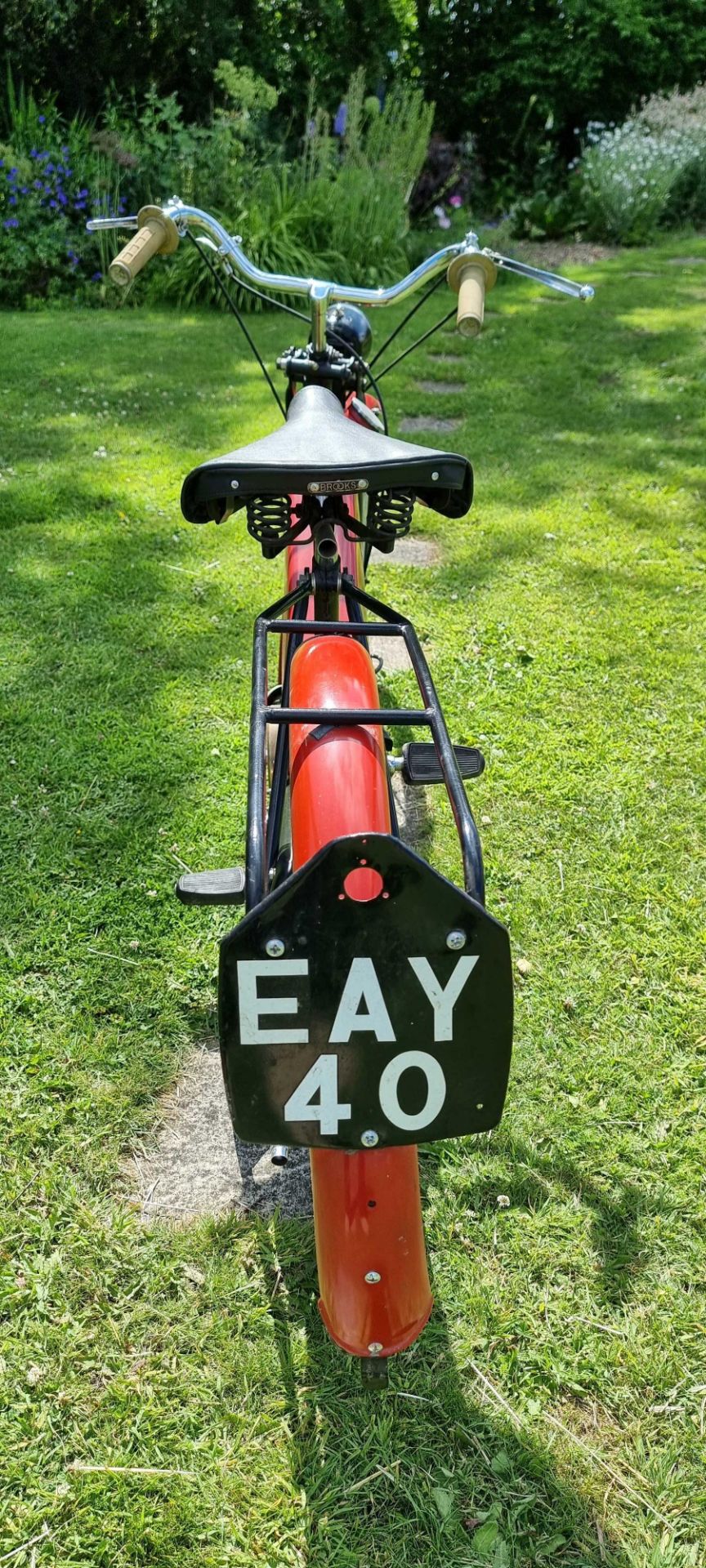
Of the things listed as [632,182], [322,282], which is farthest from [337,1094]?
[632,182]

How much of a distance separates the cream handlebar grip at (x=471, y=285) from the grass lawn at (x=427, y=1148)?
133 centimetres

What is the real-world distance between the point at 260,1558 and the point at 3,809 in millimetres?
1915

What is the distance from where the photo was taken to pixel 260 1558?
142 cm

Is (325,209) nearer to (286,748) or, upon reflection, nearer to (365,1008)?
(286,748)

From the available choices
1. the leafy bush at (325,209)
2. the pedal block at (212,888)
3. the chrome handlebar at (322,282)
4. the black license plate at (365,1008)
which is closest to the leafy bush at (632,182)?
the leafy bush at (325,209)

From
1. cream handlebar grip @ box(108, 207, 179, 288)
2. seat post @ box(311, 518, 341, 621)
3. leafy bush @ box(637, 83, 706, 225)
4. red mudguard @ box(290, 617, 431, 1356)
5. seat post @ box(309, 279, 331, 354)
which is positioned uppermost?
leafy bush @ box(637, 83, 706, 225)

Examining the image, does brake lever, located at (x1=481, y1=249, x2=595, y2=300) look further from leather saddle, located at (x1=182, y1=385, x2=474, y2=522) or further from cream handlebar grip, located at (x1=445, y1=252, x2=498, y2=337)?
leather saddle, located at (x1=182, y1=385, x2=474, y2=522)

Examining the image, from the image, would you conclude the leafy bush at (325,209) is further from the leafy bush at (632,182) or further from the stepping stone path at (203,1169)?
the stepping stone path at (203,1169)

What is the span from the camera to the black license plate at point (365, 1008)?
117 centimetres

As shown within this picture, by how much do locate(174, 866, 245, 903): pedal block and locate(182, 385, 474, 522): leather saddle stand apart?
67cm

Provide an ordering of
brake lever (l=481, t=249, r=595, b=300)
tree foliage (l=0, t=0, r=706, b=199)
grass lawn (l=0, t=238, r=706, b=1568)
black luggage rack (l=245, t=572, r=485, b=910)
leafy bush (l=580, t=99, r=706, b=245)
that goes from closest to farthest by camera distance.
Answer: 1. black luggage rack (l=245, t=572, r=485, b=910)
2. grass lawn (l=0, t=238, r=706, b=1568)
3. brake lever (l=481, t=249, r=595, b=300)
4. tree foliage (l=0, t=0, r=706, b=199)
5. leafy bush (l=580, t=99, r=706, b=245)

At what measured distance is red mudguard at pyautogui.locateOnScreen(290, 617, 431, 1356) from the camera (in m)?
1.37

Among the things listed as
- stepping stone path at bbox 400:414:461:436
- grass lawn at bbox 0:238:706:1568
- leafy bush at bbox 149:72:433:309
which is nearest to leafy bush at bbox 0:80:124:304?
leafy bush at bbox 149:72:433:309

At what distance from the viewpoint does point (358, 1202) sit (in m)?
1.37
